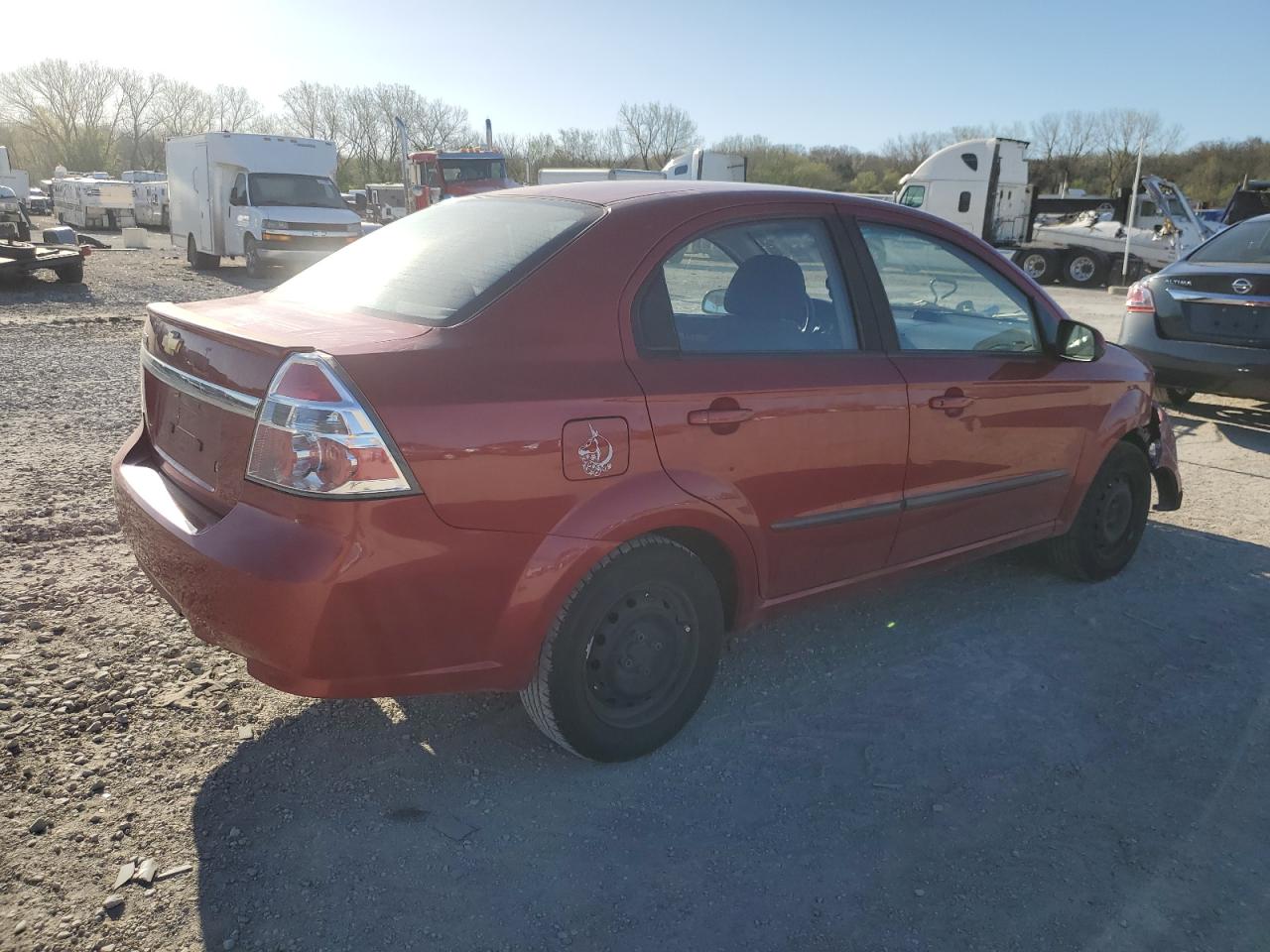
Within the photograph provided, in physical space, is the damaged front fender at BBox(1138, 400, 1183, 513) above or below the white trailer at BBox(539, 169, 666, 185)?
below

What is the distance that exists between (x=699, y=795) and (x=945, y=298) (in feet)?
7.18

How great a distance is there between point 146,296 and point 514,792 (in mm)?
15277

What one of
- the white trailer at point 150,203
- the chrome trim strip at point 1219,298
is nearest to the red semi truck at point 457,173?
the white trailer at point 150,203

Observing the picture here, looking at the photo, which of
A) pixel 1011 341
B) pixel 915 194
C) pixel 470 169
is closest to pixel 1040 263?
pixel 915 194

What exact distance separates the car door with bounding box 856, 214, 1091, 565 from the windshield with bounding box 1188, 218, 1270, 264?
14.9 feet

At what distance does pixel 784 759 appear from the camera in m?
2.90

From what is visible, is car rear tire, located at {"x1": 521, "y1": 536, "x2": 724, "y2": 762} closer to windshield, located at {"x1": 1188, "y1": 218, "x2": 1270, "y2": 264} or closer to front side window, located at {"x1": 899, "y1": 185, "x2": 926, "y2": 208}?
windshield, located at {"x1": 1188, "y1": 218, "x2": 1270, "y2": 264}

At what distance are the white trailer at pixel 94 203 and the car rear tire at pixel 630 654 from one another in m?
43.1

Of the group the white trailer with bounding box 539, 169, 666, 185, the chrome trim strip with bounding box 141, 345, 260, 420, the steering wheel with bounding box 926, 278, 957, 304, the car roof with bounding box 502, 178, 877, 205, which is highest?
the white trailer with bounding box 539, 169, 666, 185

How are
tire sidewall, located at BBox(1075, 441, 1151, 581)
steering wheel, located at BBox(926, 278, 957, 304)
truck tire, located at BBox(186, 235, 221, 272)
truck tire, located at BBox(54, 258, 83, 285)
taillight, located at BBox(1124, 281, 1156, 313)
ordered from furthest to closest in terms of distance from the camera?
truck tire, located at BBox(186, 235, 221, 272)
truck tire, located at BBox(54, 258, 83, 285)
taillight, located at BBox(1124, 281, 1156, 313)
tire sidewall, located at BBox(1075, 441, 1151, 581)
steering wheel, located at BBox(926, 278, 957, 304)

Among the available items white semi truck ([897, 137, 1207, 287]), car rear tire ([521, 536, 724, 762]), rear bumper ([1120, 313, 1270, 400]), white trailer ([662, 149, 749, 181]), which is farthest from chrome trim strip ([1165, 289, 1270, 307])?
white trailer ([662, 149, 749, 181])

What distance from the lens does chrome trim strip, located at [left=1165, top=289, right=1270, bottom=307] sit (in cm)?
680

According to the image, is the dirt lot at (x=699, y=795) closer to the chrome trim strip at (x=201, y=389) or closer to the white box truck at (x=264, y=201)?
the chrome trim strip at (x=201, y=389)

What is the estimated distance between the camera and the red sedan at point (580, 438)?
88.3 inches
